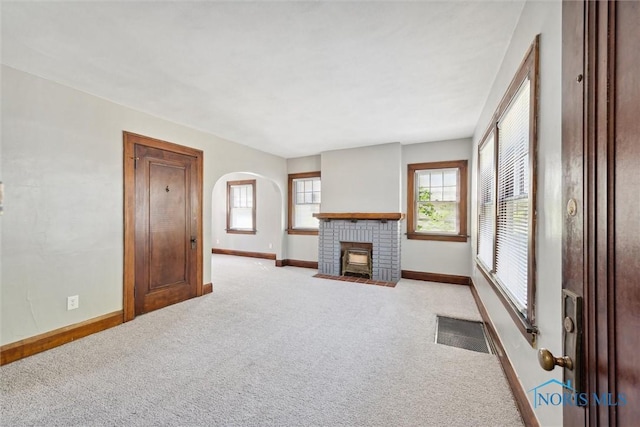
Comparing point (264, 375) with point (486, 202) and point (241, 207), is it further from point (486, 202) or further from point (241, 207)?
point (241, 207)

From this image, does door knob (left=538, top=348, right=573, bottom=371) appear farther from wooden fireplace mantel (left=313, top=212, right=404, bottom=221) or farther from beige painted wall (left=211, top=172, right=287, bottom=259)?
beige painted wall (left=211, top=172, right=287, bottom=259)

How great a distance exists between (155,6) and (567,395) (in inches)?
102

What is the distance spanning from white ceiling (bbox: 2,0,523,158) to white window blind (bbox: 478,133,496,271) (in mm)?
622

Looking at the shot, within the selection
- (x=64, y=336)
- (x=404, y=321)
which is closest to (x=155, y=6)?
(x=64, y=336)

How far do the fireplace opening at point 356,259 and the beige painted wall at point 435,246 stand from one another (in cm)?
65

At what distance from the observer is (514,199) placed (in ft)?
6.31

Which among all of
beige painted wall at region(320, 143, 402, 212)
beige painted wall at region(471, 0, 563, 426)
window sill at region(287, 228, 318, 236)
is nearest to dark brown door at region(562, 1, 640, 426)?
beige painted wall at region(471, 0, 563, 426)

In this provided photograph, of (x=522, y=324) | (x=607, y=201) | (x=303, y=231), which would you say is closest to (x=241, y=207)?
(x=303, y=231)

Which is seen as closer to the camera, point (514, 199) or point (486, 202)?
point (514, 199)

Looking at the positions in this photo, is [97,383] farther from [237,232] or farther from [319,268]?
[237,232]

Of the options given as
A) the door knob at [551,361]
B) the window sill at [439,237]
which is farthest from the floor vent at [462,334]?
the door knob at [551,361]

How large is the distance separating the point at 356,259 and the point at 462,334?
264cm

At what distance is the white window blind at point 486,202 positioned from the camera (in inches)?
108

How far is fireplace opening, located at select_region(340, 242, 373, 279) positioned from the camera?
5242 millimetres
